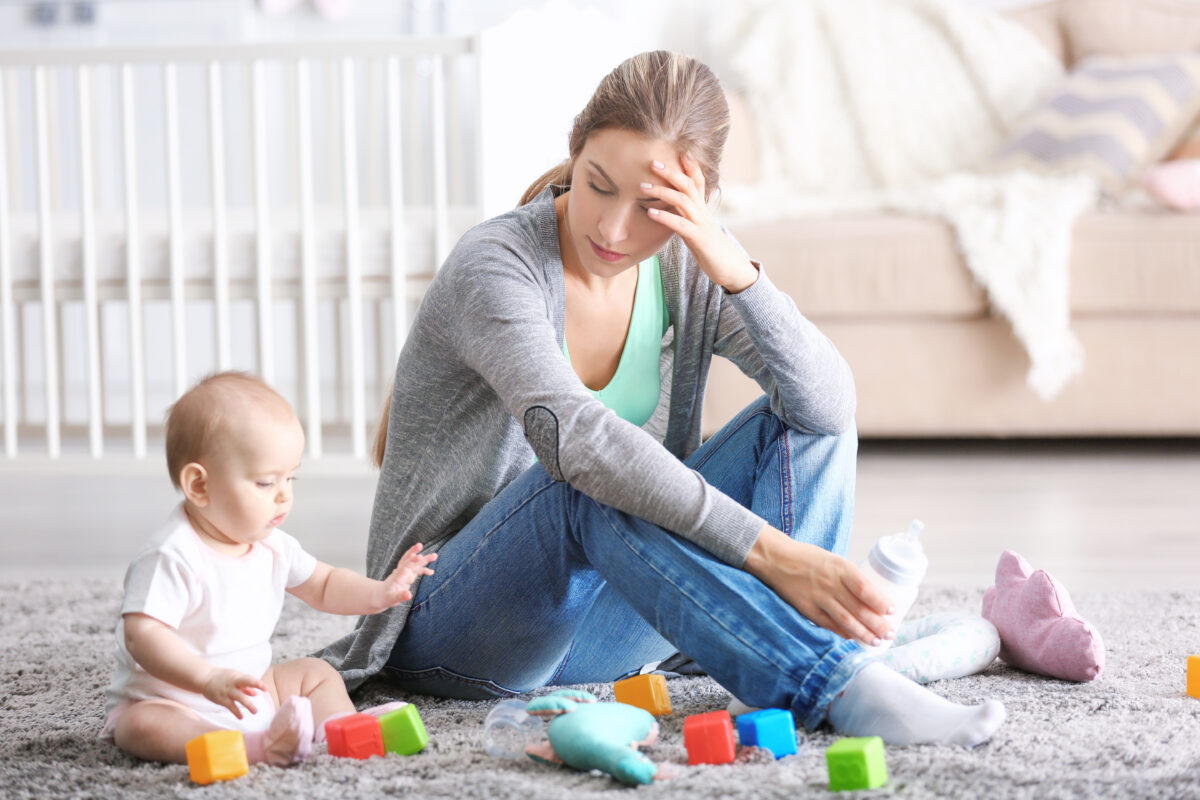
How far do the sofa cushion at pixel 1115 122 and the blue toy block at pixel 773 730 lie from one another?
2076mm

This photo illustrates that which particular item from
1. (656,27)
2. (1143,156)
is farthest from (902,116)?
(656,27)

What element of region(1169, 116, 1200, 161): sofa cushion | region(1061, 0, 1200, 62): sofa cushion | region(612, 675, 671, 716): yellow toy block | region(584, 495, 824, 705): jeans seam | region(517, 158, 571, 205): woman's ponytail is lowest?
region(612, 675, 671, 716): yellow toy block

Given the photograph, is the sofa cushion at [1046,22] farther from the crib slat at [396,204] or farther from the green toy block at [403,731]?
the green toy block at [403,731]

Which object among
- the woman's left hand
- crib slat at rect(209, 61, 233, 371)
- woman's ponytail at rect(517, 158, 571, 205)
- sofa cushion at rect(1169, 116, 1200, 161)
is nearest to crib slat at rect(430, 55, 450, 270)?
crib slat at rect(209, 61, 233, 371)

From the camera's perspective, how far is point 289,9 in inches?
134

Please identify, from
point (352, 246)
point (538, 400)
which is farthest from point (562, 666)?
point (352, 246)

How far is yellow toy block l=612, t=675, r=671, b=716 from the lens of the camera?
1.04m

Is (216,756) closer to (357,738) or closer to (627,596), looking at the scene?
(357,738)

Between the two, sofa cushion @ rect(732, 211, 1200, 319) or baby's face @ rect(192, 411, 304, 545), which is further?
sofa cushion @ rect(732, 211, 1200, 319)

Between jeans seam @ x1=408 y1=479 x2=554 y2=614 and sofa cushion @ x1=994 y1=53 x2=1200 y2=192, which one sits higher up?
sofa cushion @ x1=994 y1=53 x2=1200 y2=192

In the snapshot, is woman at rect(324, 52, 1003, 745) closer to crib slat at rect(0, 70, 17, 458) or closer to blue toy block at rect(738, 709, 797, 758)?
blue toy block at rect(738, 709, 797, 758)

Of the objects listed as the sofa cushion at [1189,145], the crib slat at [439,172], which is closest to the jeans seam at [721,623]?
the crib slat at [439,172]

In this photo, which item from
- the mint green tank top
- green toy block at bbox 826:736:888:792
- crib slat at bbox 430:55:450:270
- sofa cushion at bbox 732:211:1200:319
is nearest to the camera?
green toy block at bbox 826:736:888:792

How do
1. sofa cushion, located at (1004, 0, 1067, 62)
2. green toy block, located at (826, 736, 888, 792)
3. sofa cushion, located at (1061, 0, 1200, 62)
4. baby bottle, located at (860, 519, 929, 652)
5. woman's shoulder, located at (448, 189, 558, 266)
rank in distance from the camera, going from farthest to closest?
1. sofa cushion, located at (1004, 0, 1067, 62)
2. sofa cushion, located at (1061, 0, 1200, 62)
3. woman's shoulder, located at (448, 189, 558, 266)
4. baby bottle, located at (860, 519, 929, 652)
5. green toy block, located at (826, 736, 888, 792)
